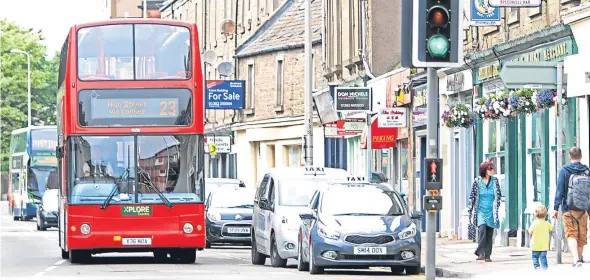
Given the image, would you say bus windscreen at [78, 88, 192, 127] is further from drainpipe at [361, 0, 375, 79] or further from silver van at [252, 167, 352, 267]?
drainpipe at [361, 0, 375, 79]

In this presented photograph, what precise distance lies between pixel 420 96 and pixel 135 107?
14.2 meters

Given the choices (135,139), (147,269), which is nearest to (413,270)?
(147,269)

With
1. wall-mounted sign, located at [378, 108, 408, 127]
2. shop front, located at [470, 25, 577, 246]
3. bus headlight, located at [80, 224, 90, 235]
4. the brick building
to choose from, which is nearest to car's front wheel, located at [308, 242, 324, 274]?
bus headlight, located at [80, 224, 90, 235]

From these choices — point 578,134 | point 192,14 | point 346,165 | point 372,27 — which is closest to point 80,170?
point 578,134

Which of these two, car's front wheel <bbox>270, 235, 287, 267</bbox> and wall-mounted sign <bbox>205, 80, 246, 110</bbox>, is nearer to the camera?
car's front wheel <bbox>270, 235, 287, 267</bbox>

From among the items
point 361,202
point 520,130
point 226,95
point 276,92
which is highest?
point 276,92

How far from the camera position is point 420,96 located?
128 ft

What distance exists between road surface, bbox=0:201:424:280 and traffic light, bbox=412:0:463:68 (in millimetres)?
5934

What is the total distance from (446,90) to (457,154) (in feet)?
5.04

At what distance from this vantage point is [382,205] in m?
24.0

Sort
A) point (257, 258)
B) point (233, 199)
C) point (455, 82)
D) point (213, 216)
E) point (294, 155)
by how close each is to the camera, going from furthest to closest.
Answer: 1. point (294, 155)
2. point (455, 82)
3. point (233, 199)
4. point (213, 216)
5. point (257, 258)

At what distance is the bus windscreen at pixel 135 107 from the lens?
26.1 meters

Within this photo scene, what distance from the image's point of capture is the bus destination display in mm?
26141

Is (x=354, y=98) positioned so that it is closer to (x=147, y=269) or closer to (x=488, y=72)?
(x=488, y=72)
